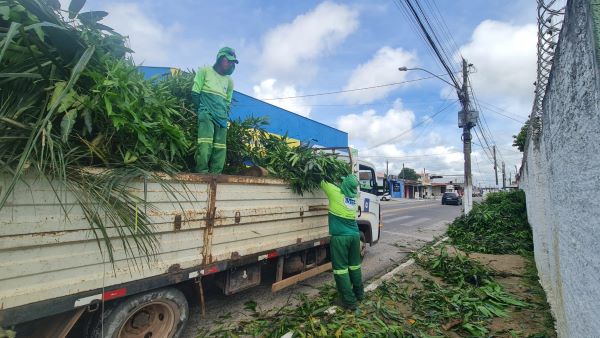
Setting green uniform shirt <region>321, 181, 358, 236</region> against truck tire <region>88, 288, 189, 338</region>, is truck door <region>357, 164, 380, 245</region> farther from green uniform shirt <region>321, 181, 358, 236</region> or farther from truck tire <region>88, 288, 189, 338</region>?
truck tire <region>88, 288, 189, 338</region>

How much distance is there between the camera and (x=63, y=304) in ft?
7.45

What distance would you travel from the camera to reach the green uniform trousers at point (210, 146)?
3.54 m

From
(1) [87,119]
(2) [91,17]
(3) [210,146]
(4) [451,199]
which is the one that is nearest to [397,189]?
(4) [451,199]

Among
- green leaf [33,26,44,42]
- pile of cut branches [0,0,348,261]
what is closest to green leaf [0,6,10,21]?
pile of cut branches [0,0,348,261]

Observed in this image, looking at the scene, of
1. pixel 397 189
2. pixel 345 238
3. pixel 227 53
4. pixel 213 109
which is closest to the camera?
pixel 213 109

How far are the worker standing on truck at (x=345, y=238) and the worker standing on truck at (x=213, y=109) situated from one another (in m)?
1.59

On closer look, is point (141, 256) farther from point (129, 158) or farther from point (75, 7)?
point (75, 7)

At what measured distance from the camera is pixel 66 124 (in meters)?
2.15

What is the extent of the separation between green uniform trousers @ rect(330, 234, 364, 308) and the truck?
58cm

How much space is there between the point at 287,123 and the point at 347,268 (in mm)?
8183

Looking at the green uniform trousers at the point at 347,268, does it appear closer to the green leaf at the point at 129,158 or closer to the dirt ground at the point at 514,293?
the dirt ground at the point at 514,293

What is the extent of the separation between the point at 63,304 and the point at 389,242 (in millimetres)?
8077

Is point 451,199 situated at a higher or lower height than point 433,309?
higher

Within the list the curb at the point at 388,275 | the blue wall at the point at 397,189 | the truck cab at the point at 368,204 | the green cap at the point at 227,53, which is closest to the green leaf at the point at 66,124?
the green cap at the point at 227,53
